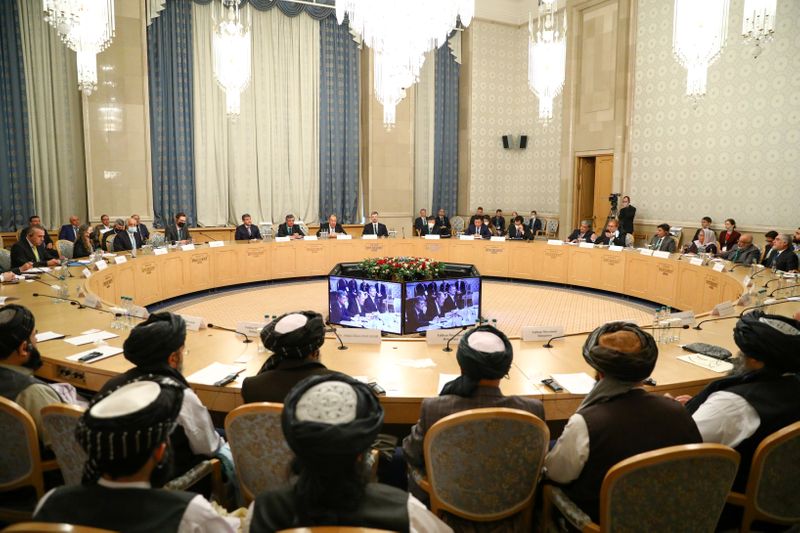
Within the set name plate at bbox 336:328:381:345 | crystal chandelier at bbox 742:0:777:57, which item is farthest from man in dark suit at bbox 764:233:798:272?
name plate at bbox 336:328:381:345

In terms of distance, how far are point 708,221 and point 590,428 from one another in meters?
9.18

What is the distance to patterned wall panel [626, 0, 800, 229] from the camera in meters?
9.00

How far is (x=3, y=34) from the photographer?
32.8 feet

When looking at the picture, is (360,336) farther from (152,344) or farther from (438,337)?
(152,344)

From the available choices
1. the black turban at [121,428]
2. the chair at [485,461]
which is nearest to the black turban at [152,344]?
the black turban at [121,428]

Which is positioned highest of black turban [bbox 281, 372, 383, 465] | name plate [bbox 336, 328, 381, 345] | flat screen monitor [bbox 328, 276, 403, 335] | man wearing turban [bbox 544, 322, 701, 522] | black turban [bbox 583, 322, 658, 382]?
black turban [bbox 281, 372, 383, 465]

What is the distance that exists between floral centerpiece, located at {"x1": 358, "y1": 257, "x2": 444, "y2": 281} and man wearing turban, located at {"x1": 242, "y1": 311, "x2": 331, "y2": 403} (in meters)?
3.63

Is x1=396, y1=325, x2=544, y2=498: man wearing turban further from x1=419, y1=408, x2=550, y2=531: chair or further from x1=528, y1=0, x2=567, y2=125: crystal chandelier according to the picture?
x1=528, y1=0, x2=567, y2=125: crystal chandelier

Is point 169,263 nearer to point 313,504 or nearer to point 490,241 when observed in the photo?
point 490,241

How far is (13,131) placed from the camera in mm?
10148

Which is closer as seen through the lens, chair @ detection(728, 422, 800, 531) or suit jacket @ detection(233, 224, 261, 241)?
chair @ detection(728, 422, 800, 531)

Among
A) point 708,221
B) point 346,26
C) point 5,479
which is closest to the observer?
point 5,479

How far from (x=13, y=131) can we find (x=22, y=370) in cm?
986

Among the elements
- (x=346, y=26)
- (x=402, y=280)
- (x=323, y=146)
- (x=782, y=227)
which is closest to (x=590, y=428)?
(x=402, y=280)
